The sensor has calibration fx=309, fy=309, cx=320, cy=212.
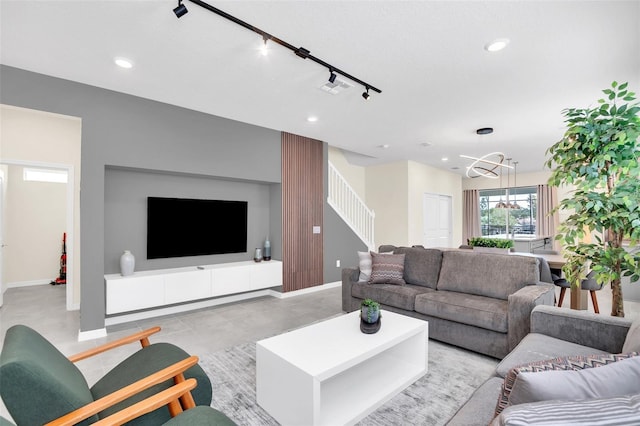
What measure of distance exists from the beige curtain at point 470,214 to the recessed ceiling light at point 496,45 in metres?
8.19

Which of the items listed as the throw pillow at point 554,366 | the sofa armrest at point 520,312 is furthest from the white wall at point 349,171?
the throw pillow at point 554,366

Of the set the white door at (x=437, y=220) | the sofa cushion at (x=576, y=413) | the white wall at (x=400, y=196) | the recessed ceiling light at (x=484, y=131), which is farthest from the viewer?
the white door at (x=437, y=220)

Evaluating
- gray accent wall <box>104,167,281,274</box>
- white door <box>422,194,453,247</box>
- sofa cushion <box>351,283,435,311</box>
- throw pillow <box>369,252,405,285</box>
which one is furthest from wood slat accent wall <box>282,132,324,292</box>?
white door <box>422,194,453,247</box>

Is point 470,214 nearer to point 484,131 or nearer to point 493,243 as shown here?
point 484,131

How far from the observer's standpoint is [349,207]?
652 cm

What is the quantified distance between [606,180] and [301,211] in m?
4.03

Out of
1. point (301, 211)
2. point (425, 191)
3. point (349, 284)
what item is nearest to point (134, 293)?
point (349, 284)

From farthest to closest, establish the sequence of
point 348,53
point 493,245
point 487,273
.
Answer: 1. point 493,245
2. point 487,273
3. point 348,53

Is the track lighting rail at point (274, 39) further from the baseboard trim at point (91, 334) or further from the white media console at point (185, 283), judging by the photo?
the baseboard trim at point (91, 334)

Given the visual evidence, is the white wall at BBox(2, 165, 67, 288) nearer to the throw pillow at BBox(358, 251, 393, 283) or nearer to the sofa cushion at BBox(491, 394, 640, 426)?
the throw pillow at BBox(358, 251, 393, 283)

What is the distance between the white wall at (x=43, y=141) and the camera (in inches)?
153

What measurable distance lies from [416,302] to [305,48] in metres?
2.72

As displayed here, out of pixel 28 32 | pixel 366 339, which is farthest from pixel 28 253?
pixel 366 339

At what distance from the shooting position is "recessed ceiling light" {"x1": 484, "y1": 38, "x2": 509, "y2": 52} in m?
2.50
